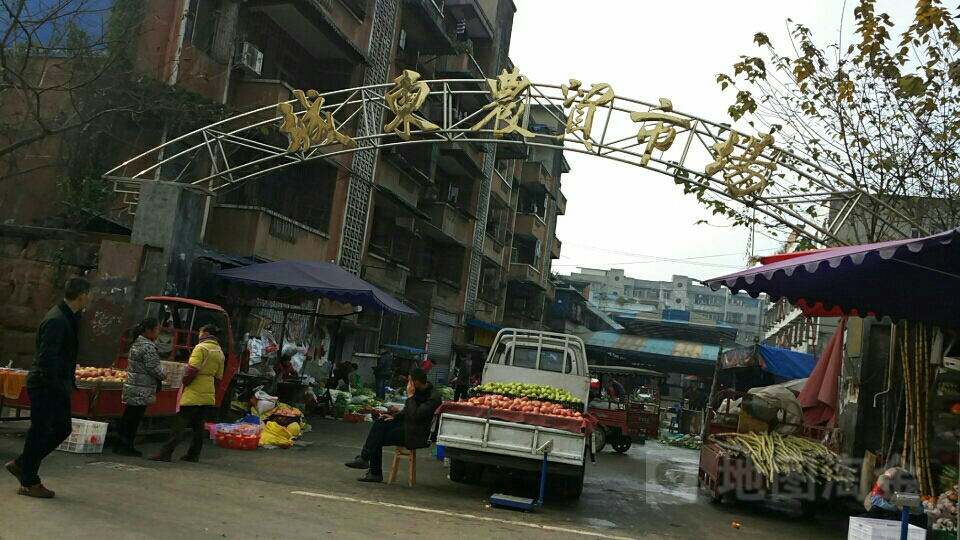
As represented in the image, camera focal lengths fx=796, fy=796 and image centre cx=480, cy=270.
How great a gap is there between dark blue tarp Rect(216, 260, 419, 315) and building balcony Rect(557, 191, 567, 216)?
120ft

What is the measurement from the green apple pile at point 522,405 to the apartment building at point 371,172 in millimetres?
6067

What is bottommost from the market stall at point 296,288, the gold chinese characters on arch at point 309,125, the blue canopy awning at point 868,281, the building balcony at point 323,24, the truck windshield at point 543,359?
the truck windshield at point 543,359

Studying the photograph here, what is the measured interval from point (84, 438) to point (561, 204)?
1799 inches

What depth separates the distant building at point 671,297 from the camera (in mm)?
101875

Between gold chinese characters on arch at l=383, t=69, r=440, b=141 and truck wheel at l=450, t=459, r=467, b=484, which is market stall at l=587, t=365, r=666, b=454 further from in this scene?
gold chinese characters on arch at l=383, t=69, r=440, b=141

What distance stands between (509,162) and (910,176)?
28091 millimetres

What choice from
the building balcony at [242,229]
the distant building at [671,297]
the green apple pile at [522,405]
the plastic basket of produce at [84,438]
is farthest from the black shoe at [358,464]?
the distant building at [671,297]

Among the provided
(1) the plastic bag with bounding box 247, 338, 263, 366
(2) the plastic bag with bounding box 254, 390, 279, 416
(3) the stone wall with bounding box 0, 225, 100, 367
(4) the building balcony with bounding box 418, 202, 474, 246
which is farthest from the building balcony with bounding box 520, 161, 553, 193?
(3) the stone wall with bounding box 0, 225, 100, 367

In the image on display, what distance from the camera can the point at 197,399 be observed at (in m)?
9.75

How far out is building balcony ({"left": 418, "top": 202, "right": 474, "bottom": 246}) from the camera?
29406mm

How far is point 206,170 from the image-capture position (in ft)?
57.5

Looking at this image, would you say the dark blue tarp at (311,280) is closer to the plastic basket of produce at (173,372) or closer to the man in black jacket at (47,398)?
the plastic basket of produce at (173,372)

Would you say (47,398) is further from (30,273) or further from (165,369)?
(30,273)

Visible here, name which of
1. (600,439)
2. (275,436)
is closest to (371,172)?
(600,439)
